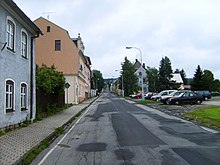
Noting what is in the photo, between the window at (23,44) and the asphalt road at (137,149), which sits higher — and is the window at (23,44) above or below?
above

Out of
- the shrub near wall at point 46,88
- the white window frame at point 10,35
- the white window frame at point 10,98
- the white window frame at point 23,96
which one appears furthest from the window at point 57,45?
the white window frame at point 10,98

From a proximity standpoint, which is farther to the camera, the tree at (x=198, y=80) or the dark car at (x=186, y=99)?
the tree at (x=198, y=80)

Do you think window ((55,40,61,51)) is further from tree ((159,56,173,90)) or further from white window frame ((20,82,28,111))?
tree ((159,56,173,90))

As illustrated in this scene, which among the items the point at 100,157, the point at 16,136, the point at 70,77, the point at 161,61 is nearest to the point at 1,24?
the point at 16,136

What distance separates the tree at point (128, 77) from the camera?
82062mm

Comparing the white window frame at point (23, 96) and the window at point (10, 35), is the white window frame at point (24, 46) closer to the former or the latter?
the window at point (10, 35)

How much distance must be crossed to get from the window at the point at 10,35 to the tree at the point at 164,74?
65728 millimetres

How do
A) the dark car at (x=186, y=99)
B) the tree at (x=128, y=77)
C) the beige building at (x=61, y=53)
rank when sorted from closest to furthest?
the dark car at (x=186, y=99)
the beige building at (x=61, y=53)
the tree at (x=128, y=77)

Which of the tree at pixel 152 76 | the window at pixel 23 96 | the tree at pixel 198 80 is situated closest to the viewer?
the window at pixel 23 96

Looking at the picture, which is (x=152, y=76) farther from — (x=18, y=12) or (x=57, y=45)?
(x=18, y=12)

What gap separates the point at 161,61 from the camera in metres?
78.5

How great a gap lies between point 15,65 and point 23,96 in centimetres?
226

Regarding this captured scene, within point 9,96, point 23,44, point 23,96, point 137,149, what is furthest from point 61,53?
point 137,149

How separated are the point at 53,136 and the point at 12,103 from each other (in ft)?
9.91
